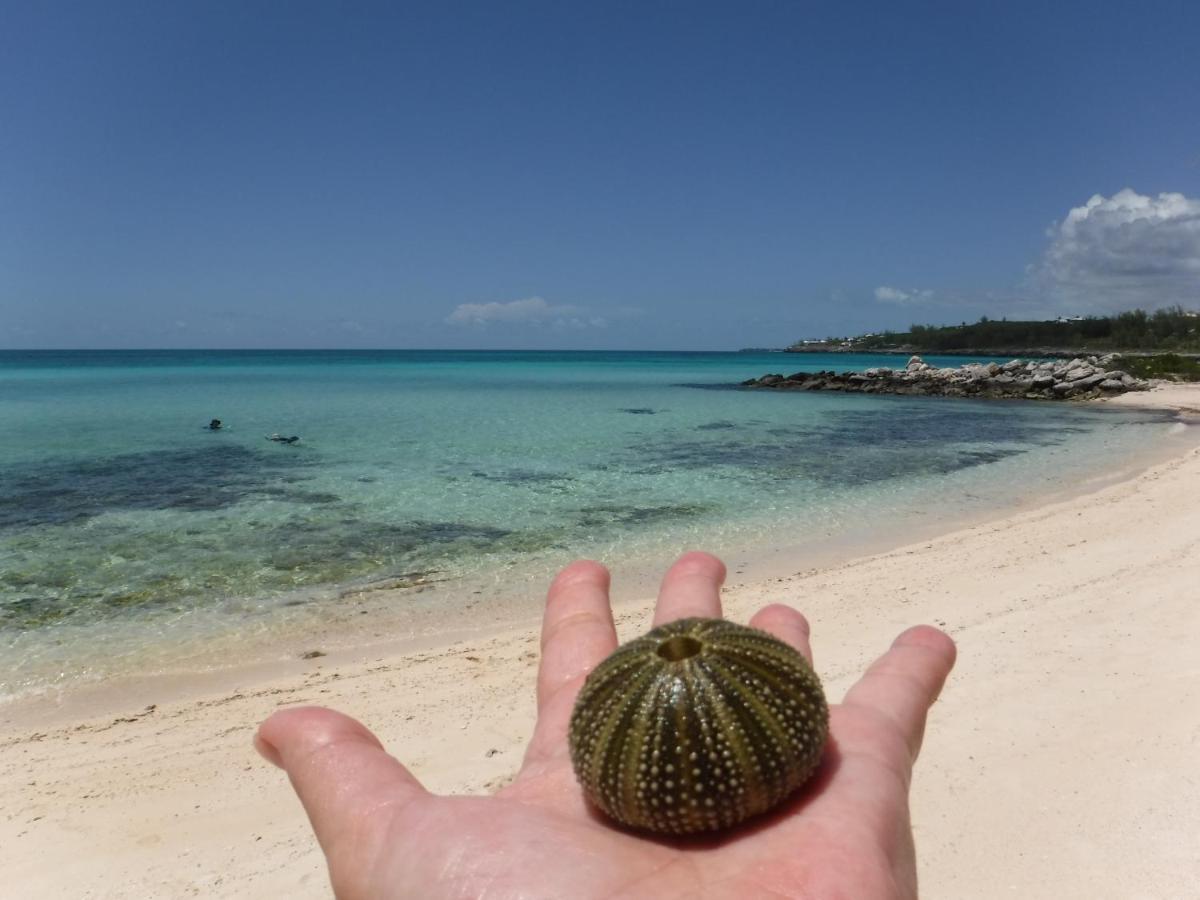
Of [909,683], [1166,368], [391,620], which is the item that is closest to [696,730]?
[909,683]

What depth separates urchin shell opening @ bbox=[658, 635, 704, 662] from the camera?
3.06 m

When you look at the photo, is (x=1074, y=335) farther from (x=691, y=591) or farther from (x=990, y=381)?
(x=691, y=591)

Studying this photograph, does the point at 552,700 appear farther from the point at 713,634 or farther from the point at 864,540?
the point at 864,540

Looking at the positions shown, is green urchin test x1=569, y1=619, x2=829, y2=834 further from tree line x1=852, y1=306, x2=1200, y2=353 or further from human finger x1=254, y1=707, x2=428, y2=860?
tree line x1=852, y1=306, x2=1200, y2=353

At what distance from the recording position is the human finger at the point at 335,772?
2.72 meters

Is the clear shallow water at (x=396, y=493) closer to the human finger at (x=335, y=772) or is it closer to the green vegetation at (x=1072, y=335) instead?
the human finger at (x=335, y=772)

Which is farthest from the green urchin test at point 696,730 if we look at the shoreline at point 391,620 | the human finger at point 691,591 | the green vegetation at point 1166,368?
the green vegetation at point 1166,368

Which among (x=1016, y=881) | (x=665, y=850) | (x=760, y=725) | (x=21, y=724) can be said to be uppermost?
(x=760, y=725)

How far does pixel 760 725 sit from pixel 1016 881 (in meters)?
3.30

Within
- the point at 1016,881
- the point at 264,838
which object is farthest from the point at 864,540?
the point at 264,838

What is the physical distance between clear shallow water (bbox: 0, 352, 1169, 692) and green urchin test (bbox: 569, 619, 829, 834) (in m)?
9.29

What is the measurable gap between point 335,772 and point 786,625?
97.1 inches

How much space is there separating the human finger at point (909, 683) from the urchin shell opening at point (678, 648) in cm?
87

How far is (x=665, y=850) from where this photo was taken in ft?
8.75
